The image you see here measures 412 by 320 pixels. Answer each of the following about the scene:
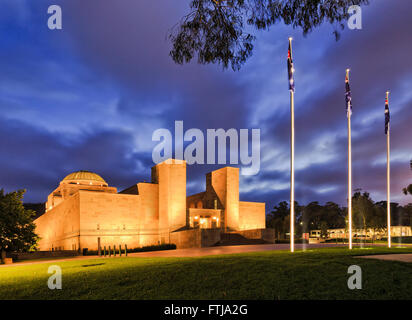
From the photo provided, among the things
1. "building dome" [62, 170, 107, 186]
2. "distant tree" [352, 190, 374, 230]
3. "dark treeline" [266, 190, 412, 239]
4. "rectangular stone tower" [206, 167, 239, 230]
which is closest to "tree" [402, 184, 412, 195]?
"distant tree" [352, 190, 374, 230]

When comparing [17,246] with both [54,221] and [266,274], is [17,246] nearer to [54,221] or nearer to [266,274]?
[266,274]

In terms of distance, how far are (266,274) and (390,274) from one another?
3.36m

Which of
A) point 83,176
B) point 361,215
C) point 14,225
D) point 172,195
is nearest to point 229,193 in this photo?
point 172,195

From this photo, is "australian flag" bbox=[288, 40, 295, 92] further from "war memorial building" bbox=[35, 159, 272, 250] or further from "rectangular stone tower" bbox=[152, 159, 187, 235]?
"rectangular stone tower" bbox=[152, 159, 187, 235]

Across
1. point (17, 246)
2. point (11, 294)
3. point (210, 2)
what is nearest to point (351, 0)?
point (210, 2)

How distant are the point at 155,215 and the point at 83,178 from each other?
20.3 meters

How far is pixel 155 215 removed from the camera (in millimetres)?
45781

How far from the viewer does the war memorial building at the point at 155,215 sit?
131ft

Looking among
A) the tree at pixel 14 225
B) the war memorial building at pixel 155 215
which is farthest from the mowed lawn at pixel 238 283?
the war memorial building at pixel 155 215

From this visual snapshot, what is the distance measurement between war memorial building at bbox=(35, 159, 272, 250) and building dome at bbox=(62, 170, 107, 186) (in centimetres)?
689

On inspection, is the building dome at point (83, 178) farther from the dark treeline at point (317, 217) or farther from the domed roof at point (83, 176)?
the dark treeline at point (317, 217)

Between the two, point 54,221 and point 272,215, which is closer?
point 54,221

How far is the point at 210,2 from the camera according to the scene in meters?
11.8

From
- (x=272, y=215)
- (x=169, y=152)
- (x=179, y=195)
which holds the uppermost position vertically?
(x=169, y=152)
